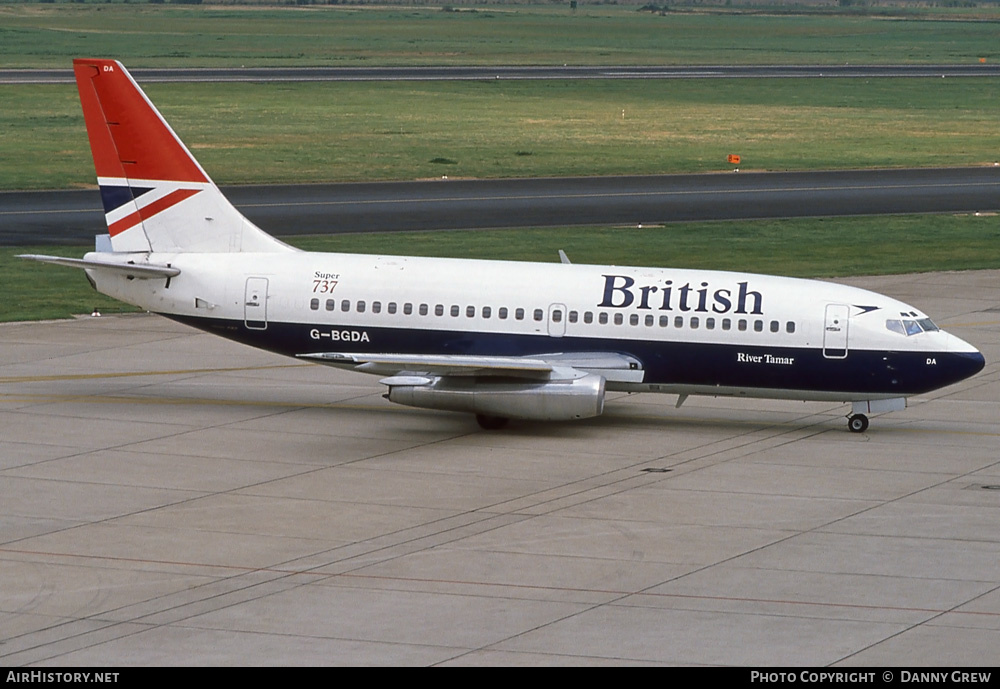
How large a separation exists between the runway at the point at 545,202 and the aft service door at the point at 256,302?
2473cm

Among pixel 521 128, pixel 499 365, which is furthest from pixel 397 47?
pixel 499 365

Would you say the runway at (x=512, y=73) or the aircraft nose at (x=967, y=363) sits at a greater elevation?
the runway at (x=512, y=73)

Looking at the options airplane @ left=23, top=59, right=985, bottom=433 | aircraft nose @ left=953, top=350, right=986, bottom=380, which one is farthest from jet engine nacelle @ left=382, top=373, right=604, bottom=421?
aircraft nose @ left=953, top=350, right=986, bottom=380

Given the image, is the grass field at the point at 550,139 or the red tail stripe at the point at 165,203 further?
the grass field at the point at 550,139

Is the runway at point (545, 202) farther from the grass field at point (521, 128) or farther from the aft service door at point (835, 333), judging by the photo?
the aft service door at point (835, 333)

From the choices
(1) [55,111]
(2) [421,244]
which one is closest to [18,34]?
(1) [55,111]

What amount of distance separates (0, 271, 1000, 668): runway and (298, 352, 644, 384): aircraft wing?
137 cm

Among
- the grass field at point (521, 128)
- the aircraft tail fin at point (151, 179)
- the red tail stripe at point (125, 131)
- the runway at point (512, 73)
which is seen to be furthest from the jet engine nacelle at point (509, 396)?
the runway at point (512, 73)

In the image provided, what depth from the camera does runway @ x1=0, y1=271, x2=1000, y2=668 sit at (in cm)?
2198

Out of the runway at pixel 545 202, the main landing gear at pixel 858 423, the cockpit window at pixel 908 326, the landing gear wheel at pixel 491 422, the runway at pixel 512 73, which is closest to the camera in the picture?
the cockpit window at pixel 908 326

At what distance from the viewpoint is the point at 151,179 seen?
38.5 m

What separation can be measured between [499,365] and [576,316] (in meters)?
2.76

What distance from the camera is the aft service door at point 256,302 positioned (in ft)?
122

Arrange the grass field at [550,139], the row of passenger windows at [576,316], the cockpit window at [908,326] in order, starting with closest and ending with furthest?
the cockpit window at [908,326] → the row of passenger windows at [576,316] → the grass field at [550,139]
